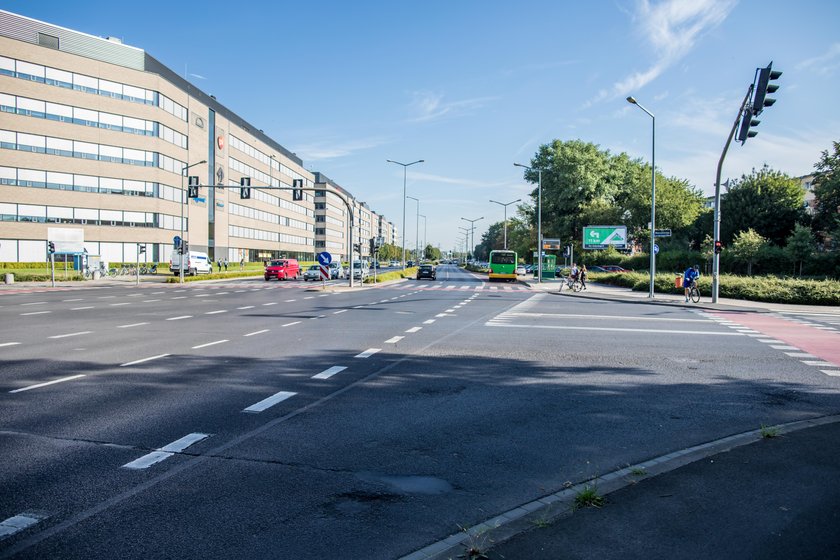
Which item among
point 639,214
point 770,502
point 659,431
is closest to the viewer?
point 770,502

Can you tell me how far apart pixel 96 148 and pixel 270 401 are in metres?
60.4

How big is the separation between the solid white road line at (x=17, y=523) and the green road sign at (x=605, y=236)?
5430 cm

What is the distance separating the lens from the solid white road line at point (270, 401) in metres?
6.67

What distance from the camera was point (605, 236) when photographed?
55469 mm

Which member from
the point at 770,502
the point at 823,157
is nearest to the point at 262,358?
the point at 770,502

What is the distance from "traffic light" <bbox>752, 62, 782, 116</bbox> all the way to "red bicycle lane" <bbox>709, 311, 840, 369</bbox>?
6.29 metres

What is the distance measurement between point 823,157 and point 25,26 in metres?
72.9

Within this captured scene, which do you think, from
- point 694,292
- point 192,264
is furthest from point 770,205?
point 192,264

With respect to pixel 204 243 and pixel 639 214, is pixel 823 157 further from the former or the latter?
pixel 204 243

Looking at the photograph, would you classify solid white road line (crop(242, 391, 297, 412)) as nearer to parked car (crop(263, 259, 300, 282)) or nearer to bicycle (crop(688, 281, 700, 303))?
bicycle (crop(688, 281, 700, 303))

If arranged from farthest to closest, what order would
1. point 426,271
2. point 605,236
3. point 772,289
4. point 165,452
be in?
point 426,271 < point 605,236 < point 772,289 < point 165,452

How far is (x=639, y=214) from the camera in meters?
65.2

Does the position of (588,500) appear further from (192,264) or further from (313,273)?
(192,264)

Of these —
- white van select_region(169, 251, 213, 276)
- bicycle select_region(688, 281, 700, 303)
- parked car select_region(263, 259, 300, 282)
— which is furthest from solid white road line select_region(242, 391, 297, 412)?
white van select_region(169, 251, 213, 276)
